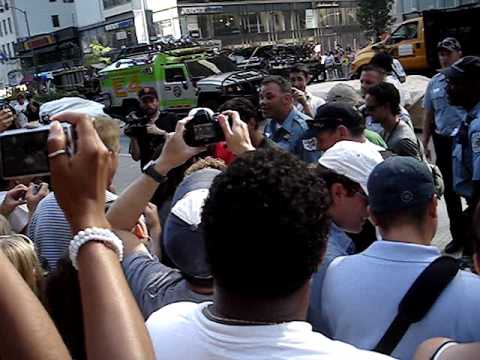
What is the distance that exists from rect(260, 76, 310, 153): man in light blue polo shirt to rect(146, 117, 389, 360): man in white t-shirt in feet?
12.1

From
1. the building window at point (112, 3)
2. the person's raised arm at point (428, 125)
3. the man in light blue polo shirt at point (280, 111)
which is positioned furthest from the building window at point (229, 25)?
the man in light blue polo shirt at point (280, 111)

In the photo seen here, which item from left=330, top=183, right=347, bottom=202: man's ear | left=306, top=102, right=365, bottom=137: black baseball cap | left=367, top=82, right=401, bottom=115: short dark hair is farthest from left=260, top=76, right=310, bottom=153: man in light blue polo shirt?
left=330, top=183, right=347, bottom=202: man's ear

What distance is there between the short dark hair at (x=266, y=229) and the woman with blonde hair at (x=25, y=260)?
0.87 meters

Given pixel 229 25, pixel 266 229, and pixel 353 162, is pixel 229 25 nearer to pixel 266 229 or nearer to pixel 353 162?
pixel 353 162

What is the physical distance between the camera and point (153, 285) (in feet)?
7.07

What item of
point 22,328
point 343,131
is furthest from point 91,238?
point 343,131

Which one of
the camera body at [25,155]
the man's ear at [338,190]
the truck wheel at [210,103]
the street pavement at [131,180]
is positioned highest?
the camera body at [25,155]

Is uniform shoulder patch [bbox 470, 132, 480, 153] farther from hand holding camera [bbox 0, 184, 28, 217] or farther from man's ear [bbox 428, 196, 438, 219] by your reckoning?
hand holding camera [bbox 0, 184, 28, 217]

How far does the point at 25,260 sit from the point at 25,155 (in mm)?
443

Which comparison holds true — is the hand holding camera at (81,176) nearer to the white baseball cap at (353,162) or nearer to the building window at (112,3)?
the white baseball cap at (353,162)

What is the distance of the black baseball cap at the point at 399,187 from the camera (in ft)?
6.81

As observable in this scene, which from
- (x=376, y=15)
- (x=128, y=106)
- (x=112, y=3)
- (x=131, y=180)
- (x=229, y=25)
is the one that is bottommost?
(x=131, y=180)

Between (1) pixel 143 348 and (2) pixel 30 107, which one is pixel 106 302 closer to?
(1) pixel 143 348

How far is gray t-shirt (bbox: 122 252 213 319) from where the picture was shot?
6.71 feet
